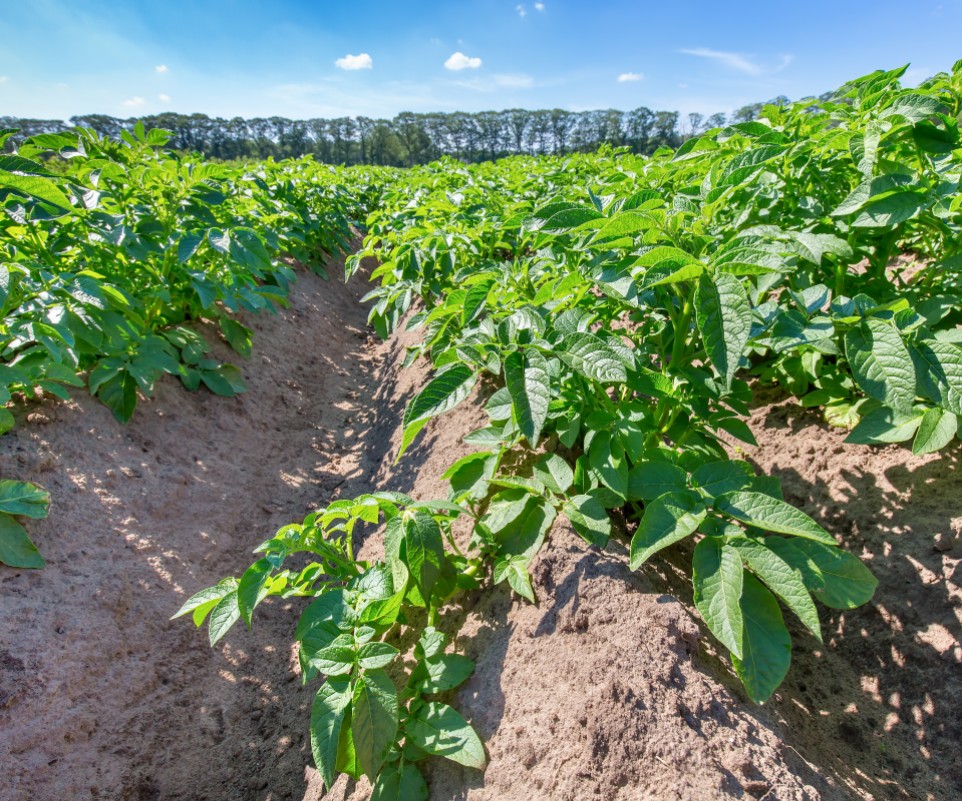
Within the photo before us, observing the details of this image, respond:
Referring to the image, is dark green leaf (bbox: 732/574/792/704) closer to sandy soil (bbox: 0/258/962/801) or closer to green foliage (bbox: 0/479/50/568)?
sandy soil (bbox: 0/258/962/801)

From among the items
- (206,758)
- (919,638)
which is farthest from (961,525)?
(206,758)

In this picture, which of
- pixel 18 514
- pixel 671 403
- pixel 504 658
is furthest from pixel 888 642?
pixel 18 514

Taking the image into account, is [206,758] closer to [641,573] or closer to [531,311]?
[641,573]

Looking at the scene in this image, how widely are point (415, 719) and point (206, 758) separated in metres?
0.94

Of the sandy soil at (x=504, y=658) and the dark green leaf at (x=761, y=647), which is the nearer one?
the dark green leaf at (x=761, y=647)

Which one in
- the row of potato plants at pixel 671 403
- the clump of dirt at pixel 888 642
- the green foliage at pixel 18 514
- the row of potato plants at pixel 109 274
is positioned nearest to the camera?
the row of potato plants at pixel 671 403

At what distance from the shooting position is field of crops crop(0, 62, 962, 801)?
115cm

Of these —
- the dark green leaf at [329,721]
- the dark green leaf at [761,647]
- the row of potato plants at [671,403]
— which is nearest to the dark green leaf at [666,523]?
the row of potato plants at [671,403]

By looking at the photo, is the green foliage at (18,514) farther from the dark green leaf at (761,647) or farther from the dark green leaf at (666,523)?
the dark green leaf at (761,647)

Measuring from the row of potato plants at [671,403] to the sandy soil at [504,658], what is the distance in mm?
139

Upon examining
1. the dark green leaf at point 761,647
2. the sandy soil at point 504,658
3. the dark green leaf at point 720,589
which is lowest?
the sandy soil at point 504,658

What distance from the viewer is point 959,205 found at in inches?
58.8

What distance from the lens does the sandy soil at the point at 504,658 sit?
1147 mm

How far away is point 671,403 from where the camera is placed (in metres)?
1.62
